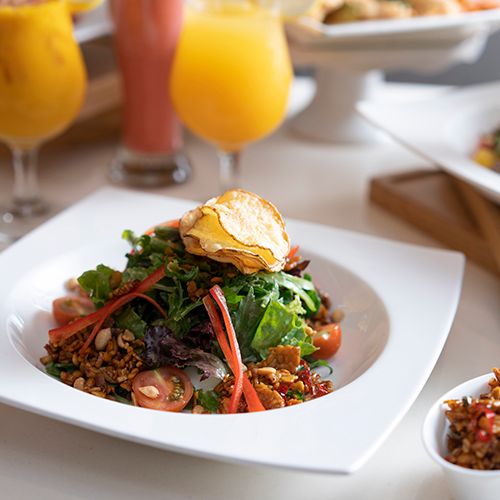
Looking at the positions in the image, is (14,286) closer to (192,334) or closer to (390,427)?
(192,334)

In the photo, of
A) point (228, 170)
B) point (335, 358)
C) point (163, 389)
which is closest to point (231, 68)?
point (228, 170)

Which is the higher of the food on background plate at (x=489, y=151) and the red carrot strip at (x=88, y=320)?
the red carrot strip at (x=88, y=320)

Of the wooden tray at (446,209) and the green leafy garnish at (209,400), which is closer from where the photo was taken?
the green leafy garnish at (209,400)

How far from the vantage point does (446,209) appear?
1977 mm

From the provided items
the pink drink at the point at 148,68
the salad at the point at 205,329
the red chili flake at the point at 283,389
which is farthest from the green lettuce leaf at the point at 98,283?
the pink drink at the point at 148,68

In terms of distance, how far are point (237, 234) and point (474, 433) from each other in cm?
44

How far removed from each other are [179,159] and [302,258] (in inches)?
28.4

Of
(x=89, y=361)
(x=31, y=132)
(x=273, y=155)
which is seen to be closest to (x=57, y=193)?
(x=31, y=132)

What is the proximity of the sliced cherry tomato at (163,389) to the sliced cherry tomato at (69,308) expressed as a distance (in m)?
0.22

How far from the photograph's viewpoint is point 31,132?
1874 millimetres

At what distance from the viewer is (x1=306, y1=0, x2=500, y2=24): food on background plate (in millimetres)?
2264

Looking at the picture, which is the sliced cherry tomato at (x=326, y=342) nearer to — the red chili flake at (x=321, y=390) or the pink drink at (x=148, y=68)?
the red chili flake at (x=321, y=390)

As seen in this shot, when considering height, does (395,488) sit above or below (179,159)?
above

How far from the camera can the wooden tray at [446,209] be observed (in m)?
1.83
